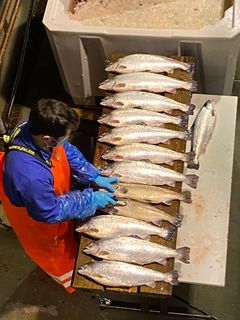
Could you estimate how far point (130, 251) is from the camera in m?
3.08

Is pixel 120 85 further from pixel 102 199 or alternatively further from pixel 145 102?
pixel 102 199

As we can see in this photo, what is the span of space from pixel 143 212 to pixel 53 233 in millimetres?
649

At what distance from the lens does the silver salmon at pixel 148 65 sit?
382 centimetres

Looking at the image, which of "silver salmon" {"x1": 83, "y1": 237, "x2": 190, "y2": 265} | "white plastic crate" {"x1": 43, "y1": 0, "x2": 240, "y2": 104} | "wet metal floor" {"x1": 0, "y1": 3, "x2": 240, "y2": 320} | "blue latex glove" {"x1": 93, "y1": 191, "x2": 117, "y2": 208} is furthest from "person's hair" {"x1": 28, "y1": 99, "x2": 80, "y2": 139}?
"wet metal floor" {"x1": 0, "y1": 3, "x2": 240, "y2": 320}

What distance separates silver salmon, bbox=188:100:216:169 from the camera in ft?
12.1

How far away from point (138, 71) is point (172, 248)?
135cm

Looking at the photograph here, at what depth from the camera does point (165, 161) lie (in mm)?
3410

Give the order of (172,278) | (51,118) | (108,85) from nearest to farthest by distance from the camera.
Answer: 1. (51,118)
2. (172,278)
3. (108,85)

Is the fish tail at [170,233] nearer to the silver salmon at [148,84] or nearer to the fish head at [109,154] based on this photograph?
the fish head at [109,154]

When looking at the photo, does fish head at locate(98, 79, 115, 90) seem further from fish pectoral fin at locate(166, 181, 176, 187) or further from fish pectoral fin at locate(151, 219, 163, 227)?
fish pectoral fin at locate(151, 219, 163, 227)

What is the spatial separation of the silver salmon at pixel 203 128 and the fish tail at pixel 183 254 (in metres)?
0.69

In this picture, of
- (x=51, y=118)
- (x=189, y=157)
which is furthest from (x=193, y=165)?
(x=51, y=118)

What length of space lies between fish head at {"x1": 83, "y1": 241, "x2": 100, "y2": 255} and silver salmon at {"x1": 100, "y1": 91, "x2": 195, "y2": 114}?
1004 mm

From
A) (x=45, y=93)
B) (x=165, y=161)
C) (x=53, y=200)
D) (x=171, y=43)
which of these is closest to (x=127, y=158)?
(x=165, y=161)
